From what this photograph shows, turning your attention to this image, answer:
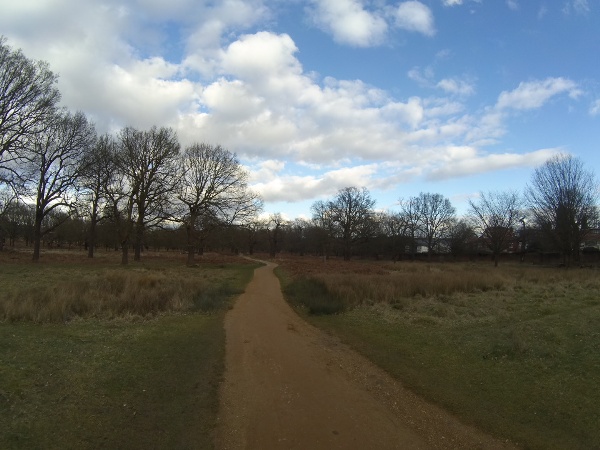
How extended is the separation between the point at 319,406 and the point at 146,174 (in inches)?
1428

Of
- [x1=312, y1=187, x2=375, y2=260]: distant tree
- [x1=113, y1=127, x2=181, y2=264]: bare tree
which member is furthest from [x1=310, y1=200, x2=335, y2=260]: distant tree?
[x1=113, y1=127, x2=181, y2=264]: bare tree

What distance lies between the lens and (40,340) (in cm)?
916

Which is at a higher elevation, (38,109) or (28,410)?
(38,109)

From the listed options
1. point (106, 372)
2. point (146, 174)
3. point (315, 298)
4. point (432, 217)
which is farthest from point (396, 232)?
point (106, 372)

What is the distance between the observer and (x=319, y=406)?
6070 mm

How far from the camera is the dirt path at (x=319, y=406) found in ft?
16.5

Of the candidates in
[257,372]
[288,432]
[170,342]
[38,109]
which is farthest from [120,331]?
[38,109]

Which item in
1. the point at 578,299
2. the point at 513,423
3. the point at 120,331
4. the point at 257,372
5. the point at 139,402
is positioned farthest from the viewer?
the point at 578,299

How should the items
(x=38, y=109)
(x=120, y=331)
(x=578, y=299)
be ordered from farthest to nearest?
(x=38, y=109) → (x=578, y=299) → (x=120, y=331)

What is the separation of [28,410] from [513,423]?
258 inches

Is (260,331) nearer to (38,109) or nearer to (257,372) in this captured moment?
(257,372)

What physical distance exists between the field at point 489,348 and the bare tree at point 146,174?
76.8ft

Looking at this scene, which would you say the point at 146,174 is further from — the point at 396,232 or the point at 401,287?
the point at 396,232

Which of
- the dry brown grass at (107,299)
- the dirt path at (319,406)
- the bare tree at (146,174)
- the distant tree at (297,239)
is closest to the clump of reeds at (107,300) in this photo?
the dry brown grass at (107,299)
